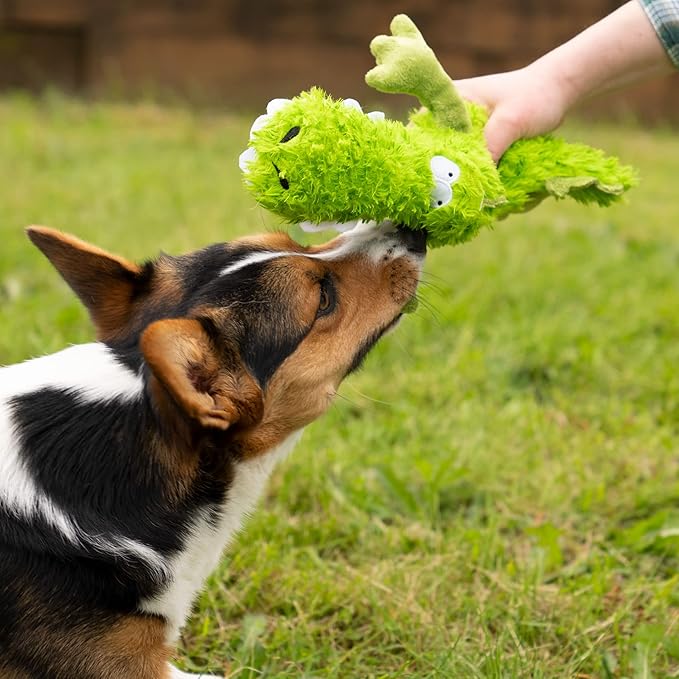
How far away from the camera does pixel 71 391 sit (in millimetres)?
2488

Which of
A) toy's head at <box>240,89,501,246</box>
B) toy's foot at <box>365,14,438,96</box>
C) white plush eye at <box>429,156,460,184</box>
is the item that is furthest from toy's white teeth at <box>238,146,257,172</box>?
white plush eye at <box>429,156,460,184</box>

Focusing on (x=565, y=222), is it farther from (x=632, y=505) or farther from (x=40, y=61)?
(x=40, y=61)

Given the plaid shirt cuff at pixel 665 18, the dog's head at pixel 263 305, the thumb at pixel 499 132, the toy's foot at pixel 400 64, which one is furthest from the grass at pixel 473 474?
the plaid shirt cuff at pixel 665 18

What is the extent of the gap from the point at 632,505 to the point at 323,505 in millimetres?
1129

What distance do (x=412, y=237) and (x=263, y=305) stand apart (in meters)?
0.53

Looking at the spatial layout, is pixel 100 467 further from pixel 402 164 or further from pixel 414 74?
pixel 414 74

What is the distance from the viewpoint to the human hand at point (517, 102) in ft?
9.89

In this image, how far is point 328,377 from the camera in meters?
2.82

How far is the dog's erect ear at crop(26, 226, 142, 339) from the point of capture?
2.73 meters

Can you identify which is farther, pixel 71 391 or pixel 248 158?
pixel 248 158

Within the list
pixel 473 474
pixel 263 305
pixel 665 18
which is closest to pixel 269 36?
pixel 473 474

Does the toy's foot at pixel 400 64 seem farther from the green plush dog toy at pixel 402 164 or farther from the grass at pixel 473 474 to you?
the grass at pixel 473 474

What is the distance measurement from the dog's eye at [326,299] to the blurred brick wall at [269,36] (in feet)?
24.4

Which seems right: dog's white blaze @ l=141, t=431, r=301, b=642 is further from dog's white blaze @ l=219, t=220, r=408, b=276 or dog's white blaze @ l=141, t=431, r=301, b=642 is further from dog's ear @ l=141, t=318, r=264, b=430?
dog's white blaze @ l=219, t=220, r=408, b=276
